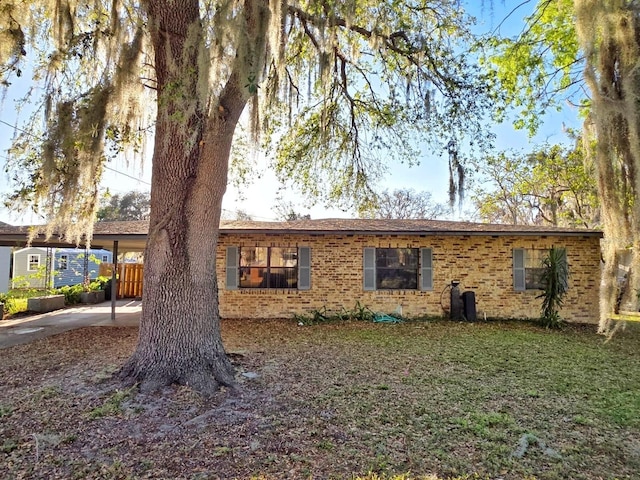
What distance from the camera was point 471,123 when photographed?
6207 millimetres

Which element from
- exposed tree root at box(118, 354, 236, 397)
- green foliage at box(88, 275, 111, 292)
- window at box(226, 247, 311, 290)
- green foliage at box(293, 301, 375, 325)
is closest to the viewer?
exposed tree root at box(118, 354, 236, 397)

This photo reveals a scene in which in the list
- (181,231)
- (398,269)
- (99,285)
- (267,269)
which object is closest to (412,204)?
(398,269)

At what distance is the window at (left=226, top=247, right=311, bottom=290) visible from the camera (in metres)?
10.5

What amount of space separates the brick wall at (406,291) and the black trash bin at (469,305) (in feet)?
1.15

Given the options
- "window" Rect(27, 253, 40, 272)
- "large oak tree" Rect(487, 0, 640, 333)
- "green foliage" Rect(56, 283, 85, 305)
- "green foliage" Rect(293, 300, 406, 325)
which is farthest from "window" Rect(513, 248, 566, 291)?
"window" Rect(27, 253, 40, 272)

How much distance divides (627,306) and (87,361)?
6.54 meters

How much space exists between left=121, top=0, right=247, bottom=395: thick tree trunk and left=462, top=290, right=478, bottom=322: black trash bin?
7274 mm

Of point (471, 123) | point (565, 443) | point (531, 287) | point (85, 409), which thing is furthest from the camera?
point (531, 287)

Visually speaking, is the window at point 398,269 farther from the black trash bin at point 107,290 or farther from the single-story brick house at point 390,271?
the black trash bin at point 107,290

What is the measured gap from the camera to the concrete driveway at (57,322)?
320 inches

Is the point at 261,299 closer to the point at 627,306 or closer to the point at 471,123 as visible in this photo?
the point at 471,123

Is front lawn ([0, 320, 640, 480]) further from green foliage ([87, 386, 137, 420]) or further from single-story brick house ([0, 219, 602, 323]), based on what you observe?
single-story brick house ([0, 219, 602, 323])

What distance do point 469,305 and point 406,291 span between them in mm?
1633

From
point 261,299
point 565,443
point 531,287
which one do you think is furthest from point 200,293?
point 531,287
